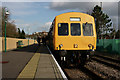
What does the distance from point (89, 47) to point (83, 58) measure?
77 centimetres

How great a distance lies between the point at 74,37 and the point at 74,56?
1.11 m

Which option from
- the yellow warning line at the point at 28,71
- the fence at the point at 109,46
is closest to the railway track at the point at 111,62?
the yellow warning line at the point at 28,71

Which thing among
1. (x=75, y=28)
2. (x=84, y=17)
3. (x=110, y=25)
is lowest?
(x=75, y=28)

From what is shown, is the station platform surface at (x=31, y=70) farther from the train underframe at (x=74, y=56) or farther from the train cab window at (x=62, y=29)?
the train cab window at (x=62, y=29)

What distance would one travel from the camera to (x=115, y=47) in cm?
1844

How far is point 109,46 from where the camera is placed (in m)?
20.3

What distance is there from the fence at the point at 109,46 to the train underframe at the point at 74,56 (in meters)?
9.69

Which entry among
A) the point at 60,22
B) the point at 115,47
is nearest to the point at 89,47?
the point at 60,22

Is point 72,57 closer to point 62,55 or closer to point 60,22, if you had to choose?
point 62,55

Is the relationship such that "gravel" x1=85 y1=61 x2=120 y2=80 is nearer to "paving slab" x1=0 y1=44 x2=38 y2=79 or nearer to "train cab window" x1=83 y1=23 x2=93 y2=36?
"train cab window" x1=83 y1=23 x2=93 y2=36

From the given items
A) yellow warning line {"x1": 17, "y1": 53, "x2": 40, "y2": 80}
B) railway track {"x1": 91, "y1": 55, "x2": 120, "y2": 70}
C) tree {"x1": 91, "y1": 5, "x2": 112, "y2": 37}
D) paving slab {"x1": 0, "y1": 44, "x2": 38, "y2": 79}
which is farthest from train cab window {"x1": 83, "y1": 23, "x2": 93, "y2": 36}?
tree {"x1": 91, "y1": 5, "x2": 112, "y2": 37}

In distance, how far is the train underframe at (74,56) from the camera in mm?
8805

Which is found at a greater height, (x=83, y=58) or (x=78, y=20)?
(x=78, y=20)

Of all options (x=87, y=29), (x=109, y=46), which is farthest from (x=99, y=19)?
(x=87, y=29)
